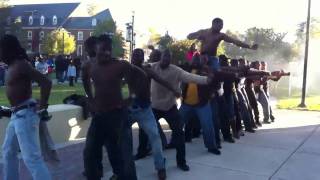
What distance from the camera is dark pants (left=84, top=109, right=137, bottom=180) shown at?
198 inches

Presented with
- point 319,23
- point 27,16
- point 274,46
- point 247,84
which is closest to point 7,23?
point 27,16

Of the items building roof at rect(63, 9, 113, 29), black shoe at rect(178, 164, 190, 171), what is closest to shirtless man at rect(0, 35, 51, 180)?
black shoe at rect(178, 164, 190, 171)

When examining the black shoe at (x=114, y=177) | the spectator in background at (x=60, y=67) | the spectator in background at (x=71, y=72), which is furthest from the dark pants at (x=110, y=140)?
the spectator in background at (x=60, y=67)

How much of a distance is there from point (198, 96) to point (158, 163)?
165cm

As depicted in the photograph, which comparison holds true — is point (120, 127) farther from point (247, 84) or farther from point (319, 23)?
point (319, 23)

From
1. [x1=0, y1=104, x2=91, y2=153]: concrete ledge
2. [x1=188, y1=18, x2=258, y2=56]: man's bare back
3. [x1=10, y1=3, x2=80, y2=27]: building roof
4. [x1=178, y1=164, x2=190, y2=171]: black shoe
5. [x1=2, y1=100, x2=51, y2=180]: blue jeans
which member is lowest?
[x1=178, y1=164, x2=190, y2=171]: black shoe

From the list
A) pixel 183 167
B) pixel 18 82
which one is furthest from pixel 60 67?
pixel 18 82

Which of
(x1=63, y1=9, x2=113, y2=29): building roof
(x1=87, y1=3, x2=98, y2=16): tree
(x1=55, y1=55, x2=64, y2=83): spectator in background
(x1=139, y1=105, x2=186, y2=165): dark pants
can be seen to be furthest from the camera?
(x1=87, y1=3, x2=98, y2=16): tree

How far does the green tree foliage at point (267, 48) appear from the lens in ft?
175

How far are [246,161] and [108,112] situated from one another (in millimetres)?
3155

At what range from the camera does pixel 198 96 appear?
7.31 metres

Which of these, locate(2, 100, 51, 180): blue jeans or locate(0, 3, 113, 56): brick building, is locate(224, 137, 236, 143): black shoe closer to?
locate(2, 100, 51, 180): blue jeans

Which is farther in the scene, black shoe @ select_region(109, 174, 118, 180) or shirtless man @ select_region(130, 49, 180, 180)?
shirtless man @ select_region(130, 49, 180, 180)

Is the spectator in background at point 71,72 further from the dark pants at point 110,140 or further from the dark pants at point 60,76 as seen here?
the dark pants at point 110,140
